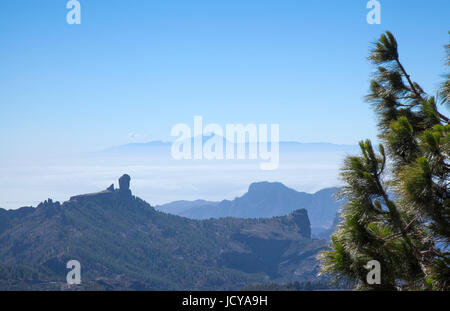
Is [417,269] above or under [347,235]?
under

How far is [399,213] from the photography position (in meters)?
10.0

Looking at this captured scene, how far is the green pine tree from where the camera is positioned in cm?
935

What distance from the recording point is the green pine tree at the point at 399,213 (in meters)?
9.35

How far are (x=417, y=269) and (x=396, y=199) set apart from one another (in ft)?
6.32
